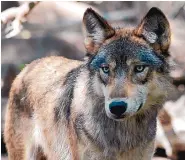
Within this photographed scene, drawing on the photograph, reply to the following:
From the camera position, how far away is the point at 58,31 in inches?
387

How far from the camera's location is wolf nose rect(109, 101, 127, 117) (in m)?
4.26

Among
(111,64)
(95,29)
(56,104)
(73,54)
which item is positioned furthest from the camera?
(73,54)

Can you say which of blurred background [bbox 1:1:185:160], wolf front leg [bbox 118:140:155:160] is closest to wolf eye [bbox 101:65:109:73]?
wolf front leg [bbox 118:140:155:160]

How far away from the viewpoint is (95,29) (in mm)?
4797

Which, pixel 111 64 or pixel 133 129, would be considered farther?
pixel 133 129

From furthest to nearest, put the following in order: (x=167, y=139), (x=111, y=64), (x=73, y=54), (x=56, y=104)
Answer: (x=73, y=54)
(x=167, y=139)
(x=56, y=104)
(x=111, y=64)

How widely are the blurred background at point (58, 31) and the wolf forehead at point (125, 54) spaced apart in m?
3.39

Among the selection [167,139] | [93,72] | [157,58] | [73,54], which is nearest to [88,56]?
[93,72]

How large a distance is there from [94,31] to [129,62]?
0.49 meters

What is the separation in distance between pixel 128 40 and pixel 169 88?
19.2 inches

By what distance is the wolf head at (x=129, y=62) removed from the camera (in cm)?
435

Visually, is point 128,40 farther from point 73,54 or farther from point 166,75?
point 73,54

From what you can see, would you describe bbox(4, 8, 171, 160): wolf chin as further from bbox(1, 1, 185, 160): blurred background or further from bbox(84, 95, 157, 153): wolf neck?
bbox(1, 1, 185, 160): blurred background

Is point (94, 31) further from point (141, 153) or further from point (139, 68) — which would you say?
point (141, 153)
